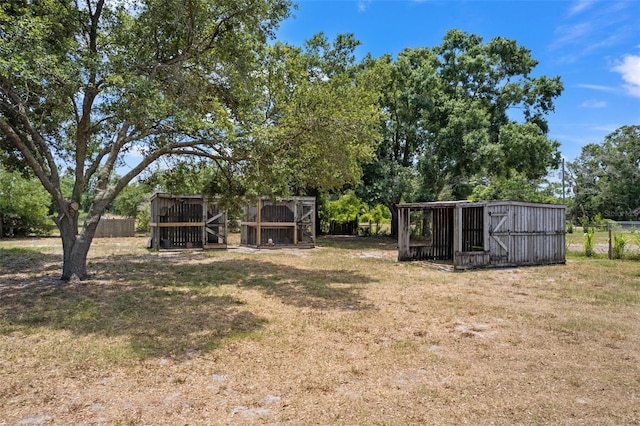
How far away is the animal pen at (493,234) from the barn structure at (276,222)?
6107 millimetres

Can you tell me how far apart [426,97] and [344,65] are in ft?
16.0

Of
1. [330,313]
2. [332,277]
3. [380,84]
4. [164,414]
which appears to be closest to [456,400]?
[164,414]

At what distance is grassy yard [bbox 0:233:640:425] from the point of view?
359 cm

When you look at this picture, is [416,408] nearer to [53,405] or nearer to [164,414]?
[164,414]

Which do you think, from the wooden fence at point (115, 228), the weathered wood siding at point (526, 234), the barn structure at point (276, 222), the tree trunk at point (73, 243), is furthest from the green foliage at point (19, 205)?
the weathered wood siding at point (526, 234)

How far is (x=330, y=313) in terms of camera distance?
716cm

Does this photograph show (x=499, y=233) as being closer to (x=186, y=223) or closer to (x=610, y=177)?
(x=186, y=223)

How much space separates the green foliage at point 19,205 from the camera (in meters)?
23.5

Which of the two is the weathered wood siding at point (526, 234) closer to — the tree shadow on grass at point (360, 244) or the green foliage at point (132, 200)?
the tree shadow on grass at point (360, 244)

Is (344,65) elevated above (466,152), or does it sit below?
above

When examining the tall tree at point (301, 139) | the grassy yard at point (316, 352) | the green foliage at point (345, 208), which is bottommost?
the grassy yard at point (316, 352)

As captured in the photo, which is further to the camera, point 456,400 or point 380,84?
point 380,84

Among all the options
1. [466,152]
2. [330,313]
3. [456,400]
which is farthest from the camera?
[466,152]

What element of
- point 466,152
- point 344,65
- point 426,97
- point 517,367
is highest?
point 344,65
